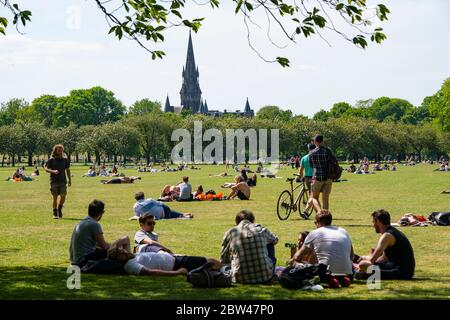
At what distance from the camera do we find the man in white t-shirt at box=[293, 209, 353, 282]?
33.0 feet

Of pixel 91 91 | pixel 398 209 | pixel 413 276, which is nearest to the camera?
pixel 413 276

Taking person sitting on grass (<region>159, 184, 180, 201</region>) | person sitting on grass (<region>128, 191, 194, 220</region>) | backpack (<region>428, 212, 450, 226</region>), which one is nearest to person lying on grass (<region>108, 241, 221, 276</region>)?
person sitting on grass (<region>128, 191, 194, 220</region>)

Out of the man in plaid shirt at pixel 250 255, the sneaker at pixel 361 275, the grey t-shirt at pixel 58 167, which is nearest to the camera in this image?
the man in plaid shirt at pixel 250 255

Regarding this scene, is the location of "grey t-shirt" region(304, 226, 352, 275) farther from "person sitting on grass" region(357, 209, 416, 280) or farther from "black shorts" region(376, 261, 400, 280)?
"black shorts" region(376, 261, 400, 280)

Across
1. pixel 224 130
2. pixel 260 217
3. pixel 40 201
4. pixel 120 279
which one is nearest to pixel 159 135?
pixel 224 130

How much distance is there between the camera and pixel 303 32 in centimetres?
998

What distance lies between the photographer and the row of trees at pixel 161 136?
112 m

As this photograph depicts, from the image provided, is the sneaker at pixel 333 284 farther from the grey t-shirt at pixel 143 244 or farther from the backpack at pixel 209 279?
the grey t-shirt at pixel 143 244

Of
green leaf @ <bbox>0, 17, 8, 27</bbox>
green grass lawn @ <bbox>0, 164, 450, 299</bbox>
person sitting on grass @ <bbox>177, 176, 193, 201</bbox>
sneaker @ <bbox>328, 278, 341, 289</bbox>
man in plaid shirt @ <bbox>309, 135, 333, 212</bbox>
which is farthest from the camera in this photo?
person sitting on grass @ <bbox>177, 176, 193, 201</bbox>

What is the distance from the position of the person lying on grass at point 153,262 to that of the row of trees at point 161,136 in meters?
101

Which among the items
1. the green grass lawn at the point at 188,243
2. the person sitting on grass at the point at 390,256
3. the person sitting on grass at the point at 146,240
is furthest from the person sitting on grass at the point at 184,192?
the person sitting on grass at the point at 390,256

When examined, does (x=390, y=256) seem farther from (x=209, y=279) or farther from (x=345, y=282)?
(x=209, y=279)
